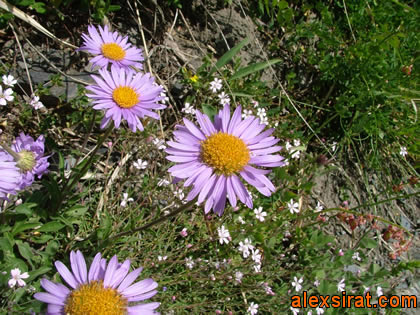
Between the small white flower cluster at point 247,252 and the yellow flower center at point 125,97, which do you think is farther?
the small white flower cluster at point 247,252

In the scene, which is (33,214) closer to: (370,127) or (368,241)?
(368,241)

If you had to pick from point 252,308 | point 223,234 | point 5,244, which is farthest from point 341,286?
point 5,244

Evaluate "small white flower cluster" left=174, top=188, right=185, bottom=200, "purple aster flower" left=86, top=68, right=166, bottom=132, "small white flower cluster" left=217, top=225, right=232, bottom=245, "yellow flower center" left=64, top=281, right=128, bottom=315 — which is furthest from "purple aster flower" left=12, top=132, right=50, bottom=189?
"small white flower cluster" left=217, top=225, right=232, bottom=245

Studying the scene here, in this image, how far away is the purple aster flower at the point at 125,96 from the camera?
242 centimetres

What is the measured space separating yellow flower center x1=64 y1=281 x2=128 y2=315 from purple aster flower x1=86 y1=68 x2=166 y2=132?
98cm

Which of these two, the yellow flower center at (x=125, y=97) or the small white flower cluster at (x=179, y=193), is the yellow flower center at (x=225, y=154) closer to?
the yellow flower center at (x=125, y=97)

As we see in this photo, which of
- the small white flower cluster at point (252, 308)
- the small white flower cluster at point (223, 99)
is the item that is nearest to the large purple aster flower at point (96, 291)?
the small white flower cluster at point (252, 308)

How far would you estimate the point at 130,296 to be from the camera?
6.51 ft

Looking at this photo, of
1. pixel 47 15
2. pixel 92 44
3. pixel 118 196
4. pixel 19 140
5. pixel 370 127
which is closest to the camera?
pixel 19 140

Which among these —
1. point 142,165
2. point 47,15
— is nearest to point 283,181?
point 142,165

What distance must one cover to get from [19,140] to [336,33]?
144 inches

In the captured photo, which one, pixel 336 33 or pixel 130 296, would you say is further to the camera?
pixel 336 33

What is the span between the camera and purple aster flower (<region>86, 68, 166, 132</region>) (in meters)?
2.42

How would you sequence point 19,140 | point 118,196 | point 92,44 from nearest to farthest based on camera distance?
point 19,140, point 92,44, point 118,196
